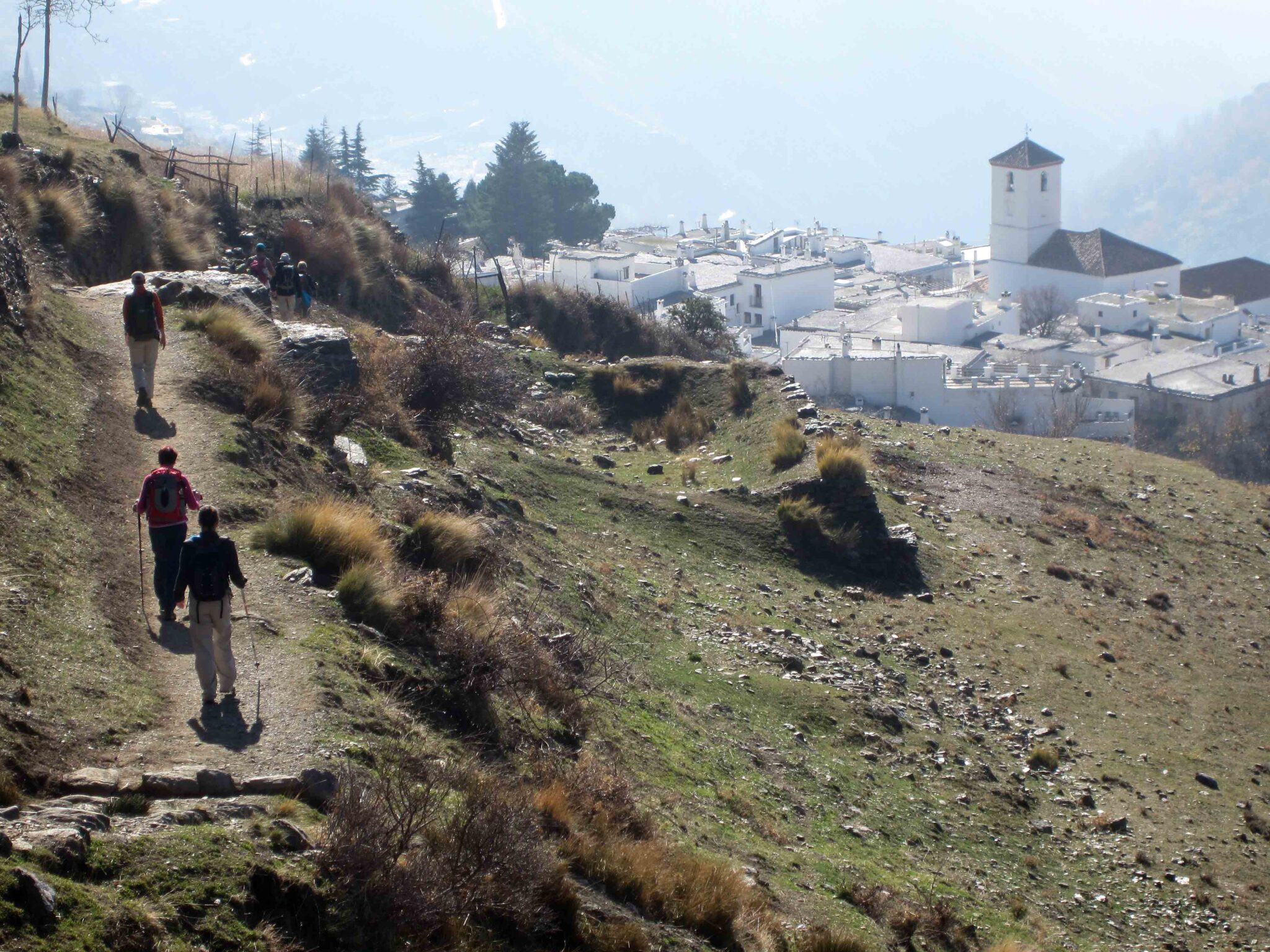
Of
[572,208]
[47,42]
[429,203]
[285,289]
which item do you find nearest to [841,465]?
[285,289]

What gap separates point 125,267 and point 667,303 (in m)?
35.7

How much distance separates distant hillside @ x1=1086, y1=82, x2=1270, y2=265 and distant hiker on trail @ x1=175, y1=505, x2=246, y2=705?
162998 millimetres

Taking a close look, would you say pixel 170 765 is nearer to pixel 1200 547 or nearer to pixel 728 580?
pixel 728 580

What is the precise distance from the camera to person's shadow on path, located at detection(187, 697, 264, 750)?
583cm

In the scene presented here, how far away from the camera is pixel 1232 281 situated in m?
69.2

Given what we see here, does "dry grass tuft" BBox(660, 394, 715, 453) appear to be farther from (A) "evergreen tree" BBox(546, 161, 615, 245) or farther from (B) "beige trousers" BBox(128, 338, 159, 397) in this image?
(A) "evergreen tree" BBox(546, 161, 615, 245)

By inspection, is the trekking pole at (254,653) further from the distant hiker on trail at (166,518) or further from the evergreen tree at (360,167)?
the evergreen tree at (360,167)

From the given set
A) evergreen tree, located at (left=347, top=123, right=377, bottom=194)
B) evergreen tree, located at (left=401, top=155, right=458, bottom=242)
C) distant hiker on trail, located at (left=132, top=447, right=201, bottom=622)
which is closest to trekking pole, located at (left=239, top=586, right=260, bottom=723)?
distant hiker on trail, located at (left=132, top=447, right=201, bottom=622)

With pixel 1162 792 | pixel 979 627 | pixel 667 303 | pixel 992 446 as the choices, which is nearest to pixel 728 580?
pixel 979 627

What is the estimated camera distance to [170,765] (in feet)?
18.0

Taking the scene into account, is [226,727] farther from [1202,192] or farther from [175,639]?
[1202,192]

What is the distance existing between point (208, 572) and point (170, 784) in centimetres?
123

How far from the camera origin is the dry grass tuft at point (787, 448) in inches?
628

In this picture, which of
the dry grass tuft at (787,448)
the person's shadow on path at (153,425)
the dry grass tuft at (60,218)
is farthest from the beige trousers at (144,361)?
the dry grass tuft at (787,448)
